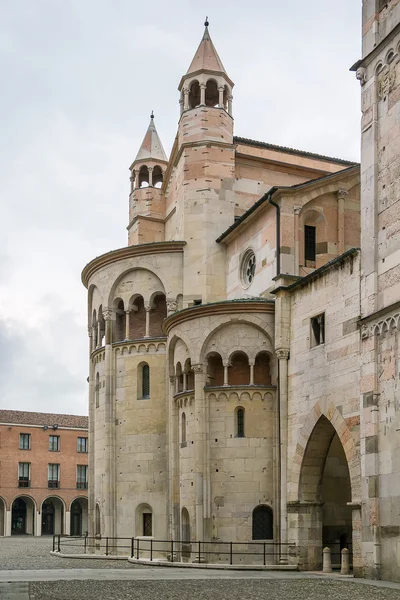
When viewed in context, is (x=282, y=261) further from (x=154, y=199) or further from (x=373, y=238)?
(x=154, y=199)

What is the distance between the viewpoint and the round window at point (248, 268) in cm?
3503

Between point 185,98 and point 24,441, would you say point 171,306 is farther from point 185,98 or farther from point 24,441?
point 24,441

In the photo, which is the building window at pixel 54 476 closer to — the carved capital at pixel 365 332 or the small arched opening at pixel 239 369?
the small arched opening at pixel 239 369

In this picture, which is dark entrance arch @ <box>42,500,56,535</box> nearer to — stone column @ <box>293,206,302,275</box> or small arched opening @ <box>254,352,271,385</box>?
small arched opening @ <box>254,352,271,385</box>

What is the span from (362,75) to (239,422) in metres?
12.3

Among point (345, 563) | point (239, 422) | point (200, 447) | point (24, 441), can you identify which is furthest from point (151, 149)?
point (24, 441)

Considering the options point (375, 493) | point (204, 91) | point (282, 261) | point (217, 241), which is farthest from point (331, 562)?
point (204, 91)

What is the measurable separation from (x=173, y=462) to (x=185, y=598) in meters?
14.8

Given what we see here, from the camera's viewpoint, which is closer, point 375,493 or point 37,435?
point 375,493

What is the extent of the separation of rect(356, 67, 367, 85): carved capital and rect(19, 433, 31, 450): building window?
198 feet

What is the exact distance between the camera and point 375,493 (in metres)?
23.8

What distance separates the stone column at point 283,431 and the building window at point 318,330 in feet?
5.46

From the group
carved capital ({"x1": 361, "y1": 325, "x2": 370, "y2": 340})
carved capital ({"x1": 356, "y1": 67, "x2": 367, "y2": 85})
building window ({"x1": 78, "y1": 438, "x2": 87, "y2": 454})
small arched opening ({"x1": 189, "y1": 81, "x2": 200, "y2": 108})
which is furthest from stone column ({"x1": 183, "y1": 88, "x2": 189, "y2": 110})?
building window ({"x1": 78, "y1": 438, "x2": 87, "y2": 454})

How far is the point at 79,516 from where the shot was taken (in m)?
84.6
